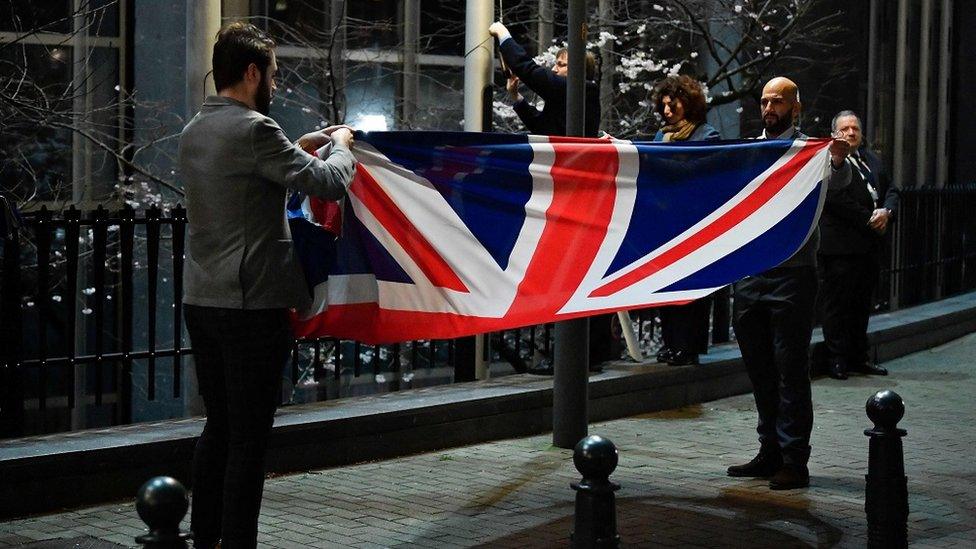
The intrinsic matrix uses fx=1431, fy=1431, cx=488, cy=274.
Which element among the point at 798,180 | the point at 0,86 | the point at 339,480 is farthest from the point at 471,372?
the point at 0,86

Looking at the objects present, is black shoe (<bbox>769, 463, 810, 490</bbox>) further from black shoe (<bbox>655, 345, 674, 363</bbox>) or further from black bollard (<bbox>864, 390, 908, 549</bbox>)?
black shoe (<bbox>655, 345, 674, 363</bbox>)

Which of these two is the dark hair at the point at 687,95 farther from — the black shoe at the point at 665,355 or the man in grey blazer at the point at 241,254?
the man in grey blazer at the point at 241,254

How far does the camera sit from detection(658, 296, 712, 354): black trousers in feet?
34.2

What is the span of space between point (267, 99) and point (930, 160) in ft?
65.5

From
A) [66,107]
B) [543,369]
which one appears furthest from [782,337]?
[66,107]

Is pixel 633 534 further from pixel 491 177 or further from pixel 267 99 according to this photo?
pixel 267 99

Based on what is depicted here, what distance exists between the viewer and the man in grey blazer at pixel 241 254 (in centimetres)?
523

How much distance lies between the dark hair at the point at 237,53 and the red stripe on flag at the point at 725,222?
2411mm

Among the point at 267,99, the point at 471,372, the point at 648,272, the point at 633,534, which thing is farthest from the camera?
the point at 471,372

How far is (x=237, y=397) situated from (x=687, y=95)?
439 cm

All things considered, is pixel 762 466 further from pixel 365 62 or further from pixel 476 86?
pixel 365 62

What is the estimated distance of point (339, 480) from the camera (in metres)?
7.65

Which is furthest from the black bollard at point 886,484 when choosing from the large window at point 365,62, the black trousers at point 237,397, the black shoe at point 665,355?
the large window at point 365,62

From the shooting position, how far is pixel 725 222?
24.2 ft
